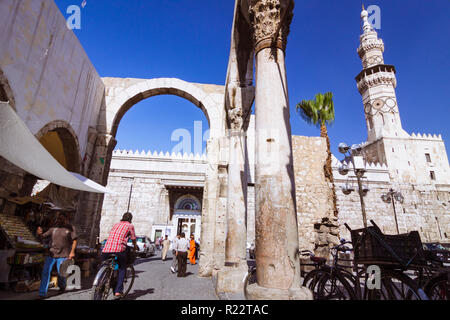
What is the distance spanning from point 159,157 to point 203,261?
1565 cm

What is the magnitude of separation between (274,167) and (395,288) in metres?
2.06

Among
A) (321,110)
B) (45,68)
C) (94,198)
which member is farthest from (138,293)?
(321,110)

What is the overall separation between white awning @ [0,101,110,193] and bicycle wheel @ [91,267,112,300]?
3362 mm

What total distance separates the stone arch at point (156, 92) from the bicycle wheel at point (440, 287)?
766cm

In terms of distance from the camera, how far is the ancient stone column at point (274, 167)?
8.16ft

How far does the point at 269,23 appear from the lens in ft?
11.0

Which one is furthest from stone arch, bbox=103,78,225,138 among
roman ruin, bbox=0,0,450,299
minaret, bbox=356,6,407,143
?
minaret, bbox=356,6,407,143

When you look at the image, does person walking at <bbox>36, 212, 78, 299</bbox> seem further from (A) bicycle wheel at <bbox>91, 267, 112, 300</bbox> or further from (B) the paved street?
(A) bicycle wheel at <bbox>91, 267, 112, 300</bbox>

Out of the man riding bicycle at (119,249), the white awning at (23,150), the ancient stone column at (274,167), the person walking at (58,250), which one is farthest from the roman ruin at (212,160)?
the person walking at (58,250)

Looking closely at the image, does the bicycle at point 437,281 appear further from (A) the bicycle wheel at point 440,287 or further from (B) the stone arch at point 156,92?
(B) the stone arch at point 156,92

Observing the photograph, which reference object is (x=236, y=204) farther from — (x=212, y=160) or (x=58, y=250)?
(x=58, y=250)

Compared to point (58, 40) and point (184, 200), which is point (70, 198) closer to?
point (58, 40)

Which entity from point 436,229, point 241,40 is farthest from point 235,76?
point 436,229

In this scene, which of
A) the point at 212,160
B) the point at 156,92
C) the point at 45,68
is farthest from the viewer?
the point at 156,92
